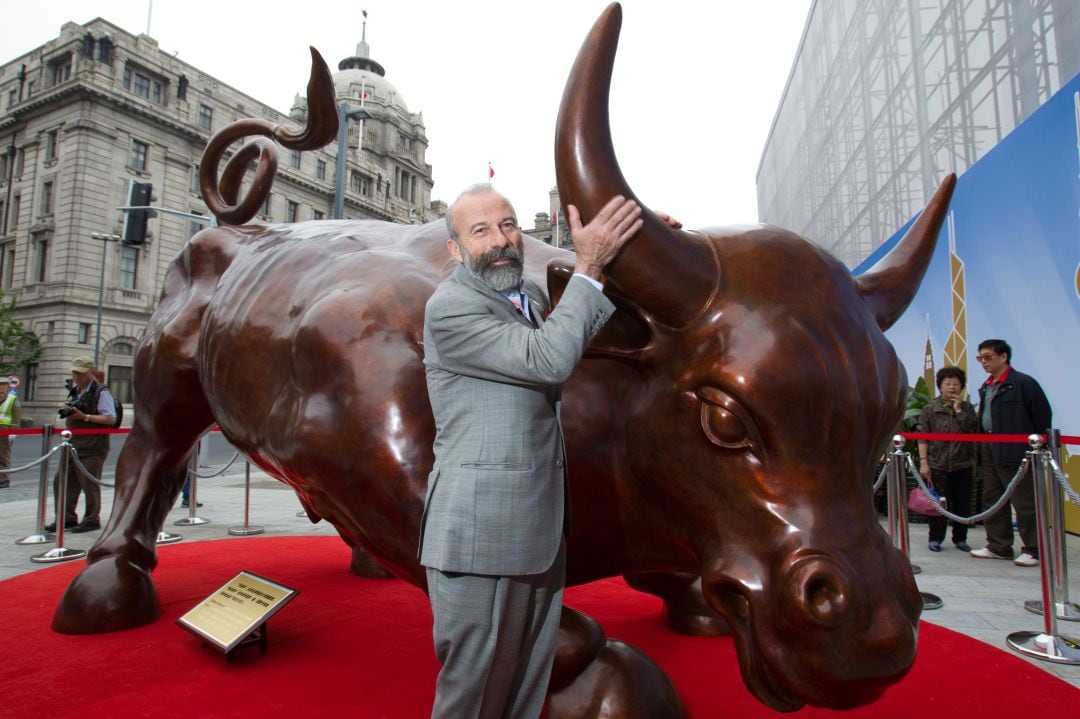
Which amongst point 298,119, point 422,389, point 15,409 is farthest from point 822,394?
point 298,119

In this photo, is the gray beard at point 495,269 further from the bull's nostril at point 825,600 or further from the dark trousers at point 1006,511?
the dark trousers at point 1006,511

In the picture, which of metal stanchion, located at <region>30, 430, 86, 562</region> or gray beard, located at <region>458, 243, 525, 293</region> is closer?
gray beard, located at <region>458, 243, 525, 293</region>

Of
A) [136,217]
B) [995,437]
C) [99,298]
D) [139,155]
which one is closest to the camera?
[995,437]

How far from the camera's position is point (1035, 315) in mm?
6422

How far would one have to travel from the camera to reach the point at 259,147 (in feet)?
12.2

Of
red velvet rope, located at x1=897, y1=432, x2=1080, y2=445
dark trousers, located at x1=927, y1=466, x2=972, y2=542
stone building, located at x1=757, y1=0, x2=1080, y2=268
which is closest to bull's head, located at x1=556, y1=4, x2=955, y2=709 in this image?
red velvet rope, located at x1=897, y1=432, x2=1080, y2=445

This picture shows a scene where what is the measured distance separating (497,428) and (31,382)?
3779cm

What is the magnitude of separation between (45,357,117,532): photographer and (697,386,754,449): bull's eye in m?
6.81

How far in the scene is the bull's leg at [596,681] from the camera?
1738 millimetres

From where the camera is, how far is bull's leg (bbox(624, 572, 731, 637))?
307cm

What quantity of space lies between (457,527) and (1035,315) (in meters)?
6.94

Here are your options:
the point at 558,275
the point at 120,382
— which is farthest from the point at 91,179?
the point at 558,275

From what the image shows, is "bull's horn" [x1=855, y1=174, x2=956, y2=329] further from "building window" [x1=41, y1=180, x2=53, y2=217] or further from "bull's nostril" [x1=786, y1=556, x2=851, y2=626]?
"building window" [x1=41, y1=180, x2=53, y2=217]

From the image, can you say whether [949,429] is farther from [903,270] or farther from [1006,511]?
[903,270]
